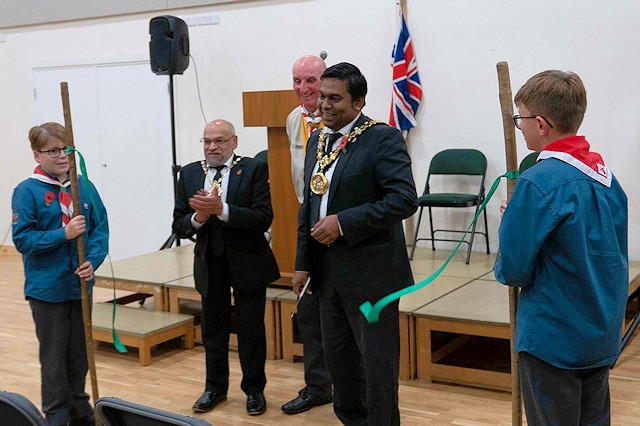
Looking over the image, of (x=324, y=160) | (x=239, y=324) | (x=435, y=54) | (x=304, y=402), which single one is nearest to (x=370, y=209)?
(x=324, y=160)

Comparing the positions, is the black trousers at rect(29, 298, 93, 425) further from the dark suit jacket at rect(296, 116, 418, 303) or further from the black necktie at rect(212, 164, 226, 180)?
the dark suit jacket at rect(296, 116, 418, 303)

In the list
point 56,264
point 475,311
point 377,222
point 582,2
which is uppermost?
point 582,2

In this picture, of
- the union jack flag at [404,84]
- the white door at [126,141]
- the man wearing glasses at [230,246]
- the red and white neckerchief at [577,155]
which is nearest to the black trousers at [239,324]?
the man wearing glasses at [230,246]

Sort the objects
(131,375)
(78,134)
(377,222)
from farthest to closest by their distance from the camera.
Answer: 1. (78,134)
2. (131,375)
3. (377,222)

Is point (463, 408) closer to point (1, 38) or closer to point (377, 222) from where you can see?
point (377, 222)

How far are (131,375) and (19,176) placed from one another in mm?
5089

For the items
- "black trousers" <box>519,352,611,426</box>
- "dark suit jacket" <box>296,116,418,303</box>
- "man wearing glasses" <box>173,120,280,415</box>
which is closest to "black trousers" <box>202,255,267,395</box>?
"man wearing glasses" <box>173,120,280,415</box>

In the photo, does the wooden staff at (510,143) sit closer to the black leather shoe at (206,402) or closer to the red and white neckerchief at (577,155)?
the red and white neckerchief at (577,155)

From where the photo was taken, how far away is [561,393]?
215 centimetres

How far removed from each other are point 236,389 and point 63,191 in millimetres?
1556

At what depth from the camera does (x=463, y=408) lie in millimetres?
3918

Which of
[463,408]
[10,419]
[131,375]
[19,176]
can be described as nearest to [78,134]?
[19,176]

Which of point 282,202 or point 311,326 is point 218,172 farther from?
point 282,202

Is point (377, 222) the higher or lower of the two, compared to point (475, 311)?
higher
